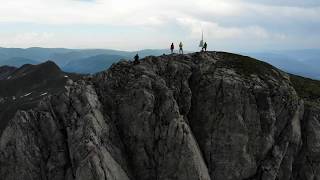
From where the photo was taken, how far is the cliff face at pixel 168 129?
207 ft

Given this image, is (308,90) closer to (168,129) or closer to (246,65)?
(246,65)

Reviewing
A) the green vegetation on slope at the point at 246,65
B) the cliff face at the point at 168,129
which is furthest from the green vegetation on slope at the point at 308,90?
the green vegetation on slope at the point at 246,65

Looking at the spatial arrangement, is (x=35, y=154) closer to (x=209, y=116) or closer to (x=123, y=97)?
(x=123, y=97)

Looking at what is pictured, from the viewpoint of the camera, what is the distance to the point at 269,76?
247 feet

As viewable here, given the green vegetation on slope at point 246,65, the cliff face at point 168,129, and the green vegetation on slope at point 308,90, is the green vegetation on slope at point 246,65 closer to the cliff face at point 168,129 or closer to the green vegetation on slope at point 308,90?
the cliff face at point 168,129

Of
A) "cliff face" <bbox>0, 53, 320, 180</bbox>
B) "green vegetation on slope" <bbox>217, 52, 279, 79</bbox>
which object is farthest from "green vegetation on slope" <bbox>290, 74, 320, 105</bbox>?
"green vegetation on slope" <bbox>217, 52, 279, 79</bbox>

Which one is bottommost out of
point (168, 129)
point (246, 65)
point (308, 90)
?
point (168, 129)

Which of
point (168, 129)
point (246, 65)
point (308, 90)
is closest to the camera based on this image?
point (168, 129)

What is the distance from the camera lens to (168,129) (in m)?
64.4

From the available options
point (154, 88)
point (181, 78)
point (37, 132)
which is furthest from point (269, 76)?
point (37, 132)

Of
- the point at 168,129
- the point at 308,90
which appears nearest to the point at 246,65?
the point at 308,90

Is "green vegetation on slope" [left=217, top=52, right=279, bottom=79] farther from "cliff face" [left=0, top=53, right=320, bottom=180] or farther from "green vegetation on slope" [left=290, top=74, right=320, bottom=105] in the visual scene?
"green vegetation on slope" [left=290, top=74, right=320, bottom=105]

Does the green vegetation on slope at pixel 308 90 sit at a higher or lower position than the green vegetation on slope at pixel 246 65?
lower

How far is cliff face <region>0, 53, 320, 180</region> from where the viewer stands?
207 ft
